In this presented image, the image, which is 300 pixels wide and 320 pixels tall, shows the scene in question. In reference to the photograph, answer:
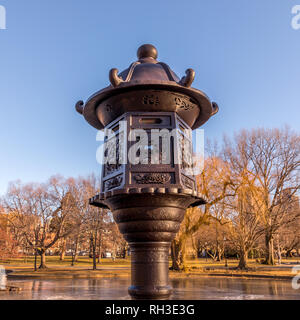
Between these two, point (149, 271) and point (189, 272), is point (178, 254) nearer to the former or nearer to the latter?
point (189, 272)

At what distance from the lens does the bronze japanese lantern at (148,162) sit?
3.13m

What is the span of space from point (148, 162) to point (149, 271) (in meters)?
1.13

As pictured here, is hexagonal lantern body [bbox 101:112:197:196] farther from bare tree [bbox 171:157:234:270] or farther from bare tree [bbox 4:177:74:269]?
bare tree [bbox 4:177:74:269]

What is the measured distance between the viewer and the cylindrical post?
3.08 m

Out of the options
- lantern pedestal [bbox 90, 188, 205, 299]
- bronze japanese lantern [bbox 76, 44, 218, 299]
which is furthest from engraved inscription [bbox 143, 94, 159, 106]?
lantern pedestal [bbox 90, 188, 205, 299]

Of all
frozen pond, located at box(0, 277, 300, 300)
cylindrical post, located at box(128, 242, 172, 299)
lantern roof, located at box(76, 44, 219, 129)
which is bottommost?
frozen pond, located at box(0, 277, 300, 300)

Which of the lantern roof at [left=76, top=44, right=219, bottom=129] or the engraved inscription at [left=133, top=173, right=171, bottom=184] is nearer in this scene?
the engraved inscription at [left=133, top=173, right=171, bottom=184]

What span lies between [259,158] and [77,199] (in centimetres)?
1668

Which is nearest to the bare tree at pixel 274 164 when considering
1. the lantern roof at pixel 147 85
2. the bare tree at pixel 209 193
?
the bare tree at pixel 209 193

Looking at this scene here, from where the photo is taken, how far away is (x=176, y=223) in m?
3.35

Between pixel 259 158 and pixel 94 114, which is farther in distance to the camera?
→ pixel 259 158
